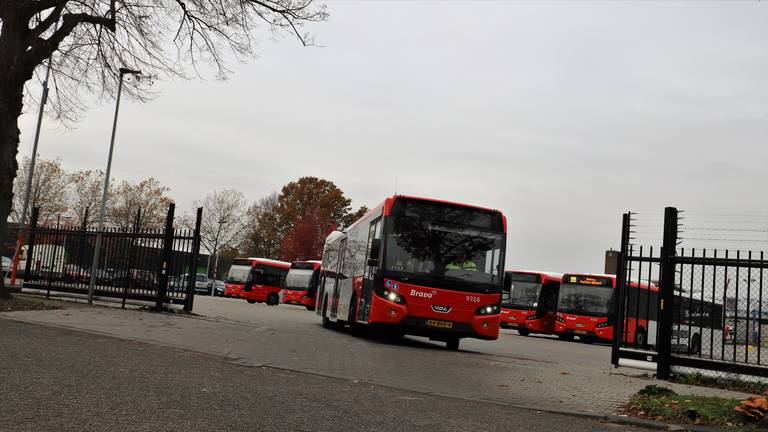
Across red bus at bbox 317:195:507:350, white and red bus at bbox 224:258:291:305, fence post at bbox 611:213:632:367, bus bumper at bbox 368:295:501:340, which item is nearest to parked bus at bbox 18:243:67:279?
red bus at bbox 317:195:507:350

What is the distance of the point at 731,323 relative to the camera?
11555mm

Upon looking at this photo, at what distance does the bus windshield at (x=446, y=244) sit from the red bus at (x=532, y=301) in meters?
18.3

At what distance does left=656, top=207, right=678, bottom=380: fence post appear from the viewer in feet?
38.2

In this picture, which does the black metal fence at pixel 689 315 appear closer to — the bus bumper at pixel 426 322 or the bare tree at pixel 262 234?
the bus bumper at pixel 426 322

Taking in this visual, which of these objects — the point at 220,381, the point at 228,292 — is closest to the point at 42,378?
the point at 220,381

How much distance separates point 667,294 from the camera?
11.8 m

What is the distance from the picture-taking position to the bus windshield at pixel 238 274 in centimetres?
5166

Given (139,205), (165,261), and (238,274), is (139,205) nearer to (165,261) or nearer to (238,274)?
(238,274)

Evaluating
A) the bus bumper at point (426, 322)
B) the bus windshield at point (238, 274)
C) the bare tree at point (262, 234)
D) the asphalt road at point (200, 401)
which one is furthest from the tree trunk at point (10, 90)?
the bare tree at point (262, 234)

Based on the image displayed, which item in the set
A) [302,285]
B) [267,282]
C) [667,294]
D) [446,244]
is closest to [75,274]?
[446,244]

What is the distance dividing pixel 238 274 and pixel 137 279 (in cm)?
3227

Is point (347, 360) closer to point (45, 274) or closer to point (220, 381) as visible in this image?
point (220, 381)

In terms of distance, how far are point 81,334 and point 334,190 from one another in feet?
233

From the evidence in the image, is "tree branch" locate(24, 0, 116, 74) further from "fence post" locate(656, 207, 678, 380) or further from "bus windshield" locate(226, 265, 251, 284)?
"bus windshield" locate(226, 265, 251, 284)
